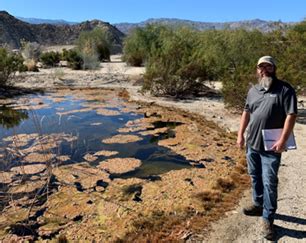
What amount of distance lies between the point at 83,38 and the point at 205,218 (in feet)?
109

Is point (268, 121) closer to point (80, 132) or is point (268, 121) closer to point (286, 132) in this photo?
point (286, 132)

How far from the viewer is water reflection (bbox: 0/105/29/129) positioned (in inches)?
487

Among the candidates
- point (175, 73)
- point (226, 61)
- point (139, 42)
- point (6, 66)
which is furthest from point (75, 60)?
point (175, 73)

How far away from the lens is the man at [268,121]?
14.0 ft

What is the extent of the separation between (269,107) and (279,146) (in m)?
0.46

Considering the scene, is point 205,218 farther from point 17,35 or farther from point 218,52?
point 17,35

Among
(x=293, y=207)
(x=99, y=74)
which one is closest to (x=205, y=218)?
(x=293, y=207)

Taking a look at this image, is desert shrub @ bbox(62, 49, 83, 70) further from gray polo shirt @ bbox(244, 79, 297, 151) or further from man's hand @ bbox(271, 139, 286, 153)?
man's hand @ bbox(271, 139, 286, 153)

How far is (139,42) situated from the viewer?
3128 centimetres

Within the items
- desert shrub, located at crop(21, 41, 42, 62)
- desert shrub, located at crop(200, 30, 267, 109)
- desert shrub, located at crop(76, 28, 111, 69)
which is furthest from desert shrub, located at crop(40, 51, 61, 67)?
desert shrub, located at crop(200, 30, 267, 109)

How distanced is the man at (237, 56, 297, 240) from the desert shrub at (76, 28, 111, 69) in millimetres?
23384

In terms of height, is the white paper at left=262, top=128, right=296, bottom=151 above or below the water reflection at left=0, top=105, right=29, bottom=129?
above

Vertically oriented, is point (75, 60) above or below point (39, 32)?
below

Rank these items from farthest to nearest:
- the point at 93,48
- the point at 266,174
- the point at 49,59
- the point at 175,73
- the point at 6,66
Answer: the point at 93,48 < the point at 49,59 < the point at 6,66 < the point at 175,73 < the point at 266,174
